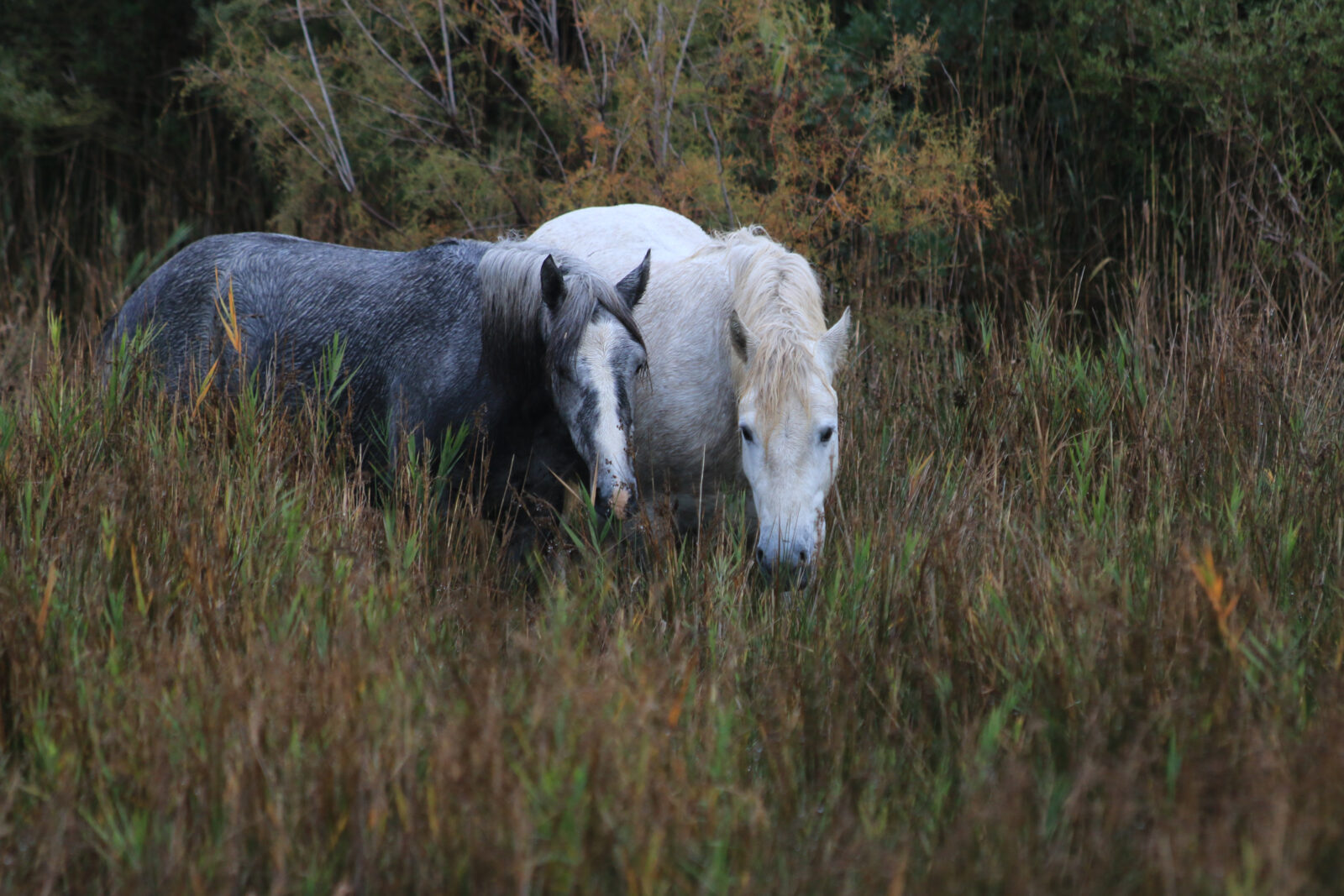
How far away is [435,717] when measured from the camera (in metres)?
2.14

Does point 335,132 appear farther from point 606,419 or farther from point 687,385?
point 606,419

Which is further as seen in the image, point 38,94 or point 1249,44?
point 38,94

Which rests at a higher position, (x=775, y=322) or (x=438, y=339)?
(x=775, y=322)

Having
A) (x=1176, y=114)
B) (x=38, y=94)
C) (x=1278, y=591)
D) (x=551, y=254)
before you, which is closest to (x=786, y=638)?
(x=1278, y=591)

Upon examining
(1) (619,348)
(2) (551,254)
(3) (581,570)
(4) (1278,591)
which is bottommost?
(3) (581,570)

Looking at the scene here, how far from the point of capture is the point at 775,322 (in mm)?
3658

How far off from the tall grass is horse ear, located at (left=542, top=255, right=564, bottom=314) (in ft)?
2.37

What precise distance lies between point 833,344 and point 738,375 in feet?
1.14

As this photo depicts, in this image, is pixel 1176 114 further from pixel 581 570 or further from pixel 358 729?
pixel 358 729

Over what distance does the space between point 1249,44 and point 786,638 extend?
5.27 metres

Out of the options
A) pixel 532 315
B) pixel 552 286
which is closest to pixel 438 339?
pixel 532 315

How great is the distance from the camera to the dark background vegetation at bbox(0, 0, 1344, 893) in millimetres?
1860

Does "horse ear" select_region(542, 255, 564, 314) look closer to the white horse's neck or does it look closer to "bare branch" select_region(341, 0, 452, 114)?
the white horse's neck

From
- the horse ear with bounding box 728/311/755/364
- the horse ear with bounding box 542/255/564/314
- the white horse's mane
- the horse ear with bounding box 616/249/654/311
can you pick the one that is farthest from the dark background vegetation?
the horse ear with bounding box 616/249/654/311
